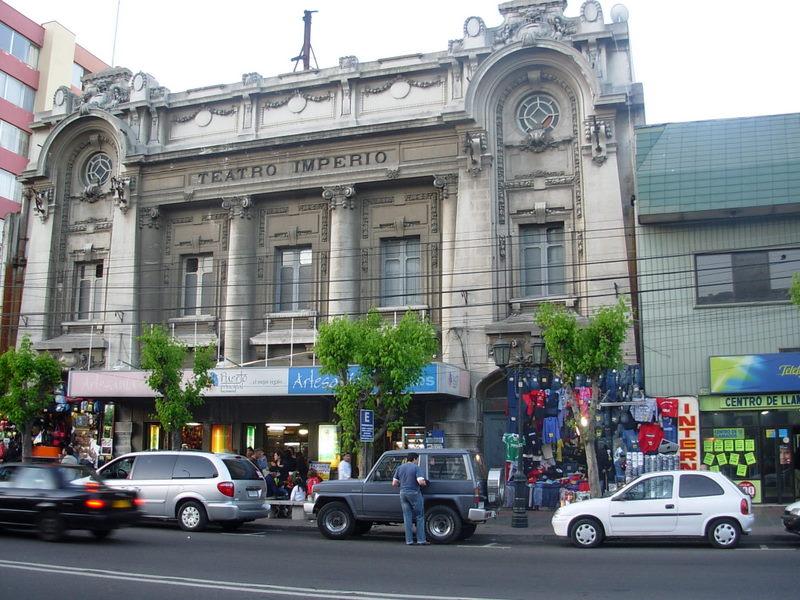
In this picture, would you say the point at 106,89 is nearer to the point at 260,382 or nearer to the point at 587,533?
the point at 260,382

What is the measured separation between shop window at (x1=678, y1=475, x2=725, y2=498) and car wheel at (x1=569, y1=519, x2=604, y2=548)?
5.13 feet

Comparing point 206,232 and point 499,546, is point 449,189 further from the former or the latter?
point 499,546

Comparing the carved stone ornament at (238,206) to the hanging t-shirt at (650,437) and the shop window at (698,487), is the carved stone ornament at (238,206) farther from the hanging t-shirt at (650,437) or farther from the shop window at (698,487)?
the shop window at (698,487)

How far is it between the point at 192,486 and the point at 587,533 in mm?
7897

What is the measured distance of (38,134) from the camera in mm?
32969

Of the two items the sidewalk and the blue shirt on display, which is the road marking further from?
the sidewalk

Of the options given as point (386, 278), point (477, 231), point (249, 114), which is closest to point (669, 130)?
point (477, 231)

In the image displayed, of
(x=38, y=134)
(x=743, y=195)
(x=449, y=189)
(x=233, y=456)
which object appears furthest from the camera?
(x=38, y=134)

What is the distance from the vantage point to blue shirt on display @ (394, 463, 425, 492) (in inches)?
632

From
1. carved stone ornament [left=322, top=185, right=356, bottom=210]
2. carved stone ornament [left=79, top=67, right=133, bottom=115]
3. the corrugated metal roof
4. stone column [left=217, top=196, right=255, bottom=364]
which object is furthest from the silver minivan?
carved stone ornament [left=79, top=67, right=133, bottom=115]

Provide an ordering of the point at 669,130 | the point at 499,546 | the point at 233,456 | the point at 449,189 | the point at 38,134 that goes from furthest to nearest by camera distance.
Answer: the point at 38,134 → the point at 449,189 → the point at 669,130 → the point at 233,456 → the point at 499,546

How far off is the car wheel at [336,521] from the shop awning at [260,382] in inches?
209

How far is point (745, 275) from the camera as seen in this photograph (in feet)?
76.0

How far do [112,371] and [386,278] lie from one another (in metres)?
8.79
